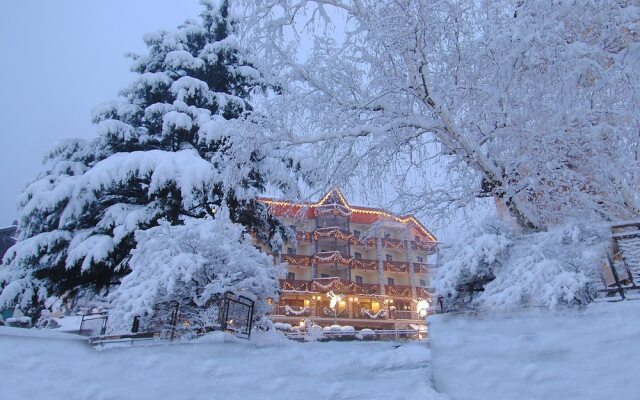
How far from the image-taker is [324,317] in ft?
110

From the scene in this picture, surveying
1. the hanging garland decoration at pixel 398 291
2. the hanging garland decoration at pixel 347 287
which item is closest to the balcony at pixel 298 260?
the hanging garland decoration at pixel 347 287

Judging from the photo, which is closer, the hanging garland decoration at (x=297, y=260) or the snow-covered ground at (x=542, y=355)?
the snow-covered ground at (x=542, y=355)

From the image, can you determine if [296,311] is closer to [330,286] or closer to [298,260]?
[330,286]

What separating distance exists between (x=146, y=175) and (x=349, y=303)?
28.2 metres

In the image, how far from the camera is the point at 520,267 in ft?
15.1

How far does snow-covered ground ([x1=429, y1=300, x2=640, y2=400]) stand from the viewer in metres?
3.10

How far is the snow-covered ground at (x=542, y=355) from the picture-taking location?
3.10m

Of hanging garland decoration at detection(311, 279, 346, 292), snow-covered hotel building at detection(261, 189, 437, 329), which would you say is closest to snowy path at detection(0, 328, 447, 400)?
snow-covered hotel building at detection(261, 189, 437, 329)

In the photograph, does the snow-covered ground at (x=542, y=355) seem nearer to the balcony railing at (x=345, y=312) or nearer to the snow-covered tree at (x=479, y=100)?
the snow-covered tree at (x=479, y=100)

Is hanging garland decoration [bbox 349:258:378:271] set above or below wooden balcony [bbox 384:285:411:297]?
above

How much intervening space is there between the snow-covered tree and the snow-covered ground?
88.2 inches

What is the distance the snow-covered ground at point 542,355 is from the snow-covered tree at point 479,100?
7.35 ft

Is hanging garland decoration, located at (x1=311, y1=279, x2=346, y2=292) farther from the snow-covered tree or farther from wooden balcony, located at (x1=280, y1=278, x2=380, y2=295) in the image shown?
the snow-covered tree

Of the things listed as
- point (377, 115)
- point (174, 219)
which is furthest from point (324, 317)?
point (377, 115)
